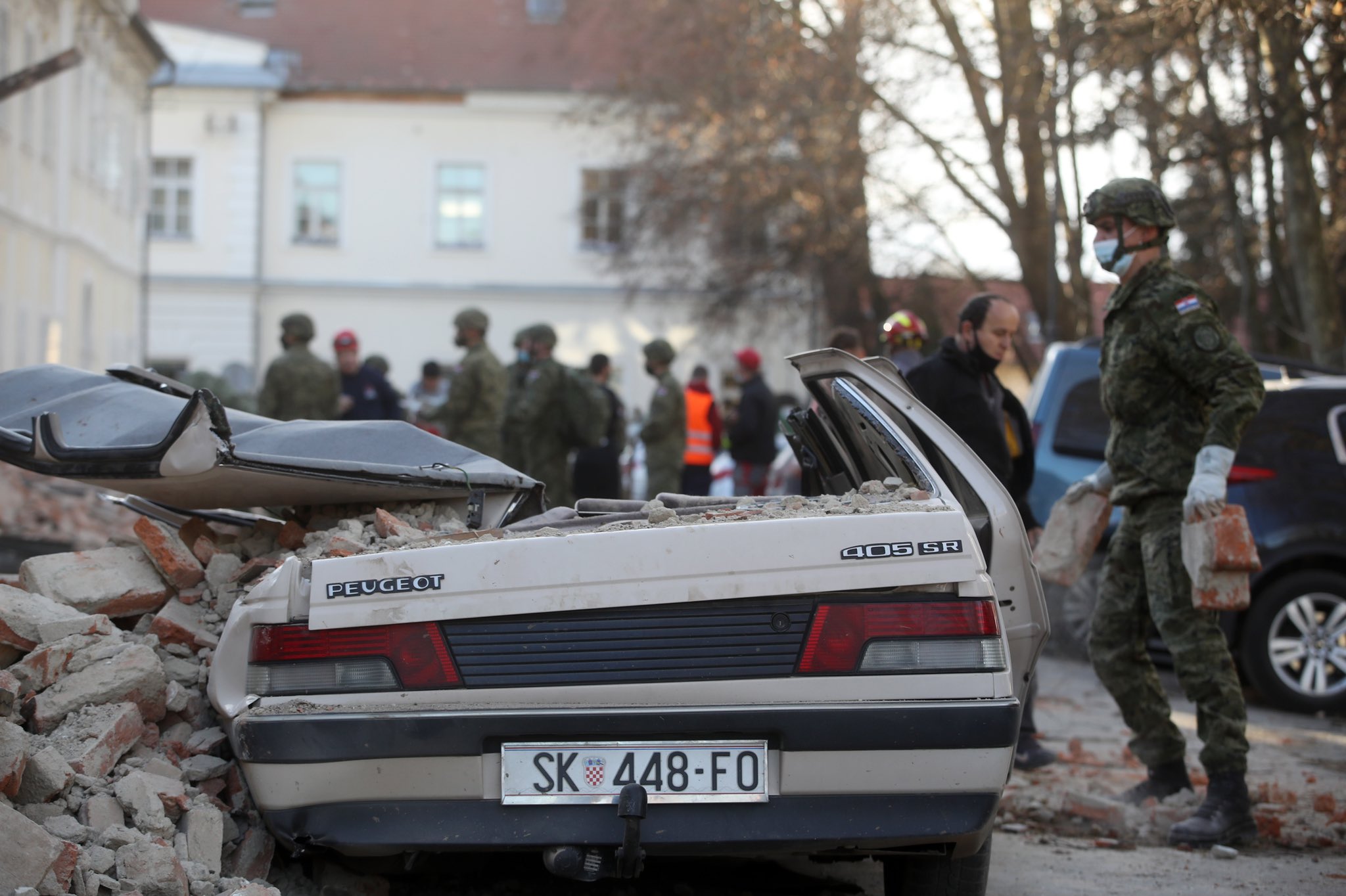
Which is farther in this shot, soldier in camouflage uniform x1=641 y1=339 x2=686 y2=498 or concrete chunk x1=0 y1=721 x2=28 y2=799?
soldier in camouflage uniform x1=641 y1=339 x2=686 y2=498

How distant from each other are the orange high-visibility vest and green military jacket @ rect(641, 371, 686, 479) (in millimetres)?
709

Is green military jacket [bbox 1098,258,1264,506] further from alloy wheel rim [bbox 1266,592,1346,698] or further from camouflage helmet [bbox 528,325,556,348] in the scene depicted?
camouflage helmet [bbox 528,325,556,348]

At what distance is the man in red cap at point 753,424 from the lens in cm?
1345

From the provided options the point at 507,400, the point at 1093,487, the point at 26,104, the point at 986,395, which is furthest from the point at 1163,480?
the point at 26,104

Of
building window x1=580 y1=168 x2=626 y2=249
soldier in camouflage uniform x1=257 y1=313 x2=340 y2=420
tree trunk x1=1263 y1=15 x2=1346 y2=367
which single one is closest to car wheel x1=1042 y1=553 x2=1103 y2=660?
tree trunk x1=1263 y1=15 x2=1346 y2=367

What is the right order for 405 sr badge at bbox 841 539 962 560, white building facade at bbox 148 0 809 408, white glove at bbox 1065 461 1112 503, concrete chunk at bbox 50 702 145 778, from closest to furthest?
405 sr badge at bbox 841 539 962 560 → concrete chunk at bbox 50 702 145 778 → white glove at bbox 1065 461 1112 503 → white building facade at bbox 148 0 809 408

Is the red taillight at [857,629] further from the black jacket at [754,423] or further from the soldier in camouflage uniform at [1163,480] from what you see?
the black jacket at [754,423]

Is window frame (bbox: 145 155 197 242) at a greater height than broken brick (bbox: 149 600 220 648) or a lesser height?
greater

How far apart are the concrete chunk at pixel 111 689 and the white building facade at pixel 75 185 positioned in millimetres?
17091

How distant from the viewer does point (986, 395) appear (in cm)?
612

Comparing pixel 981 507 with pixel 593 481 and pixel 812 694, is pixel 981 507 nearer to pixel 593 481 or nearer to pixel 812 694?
pixel 812 694

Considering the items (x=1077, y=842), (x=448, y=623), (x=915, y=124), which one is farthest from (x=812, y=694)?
(x=915, y=124)

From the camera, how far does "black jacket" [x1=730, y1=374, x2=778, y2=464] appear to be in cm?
1345

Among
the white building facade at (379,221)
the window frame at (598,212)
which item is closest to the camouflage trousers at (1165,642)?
the white building facade at (379,221)
